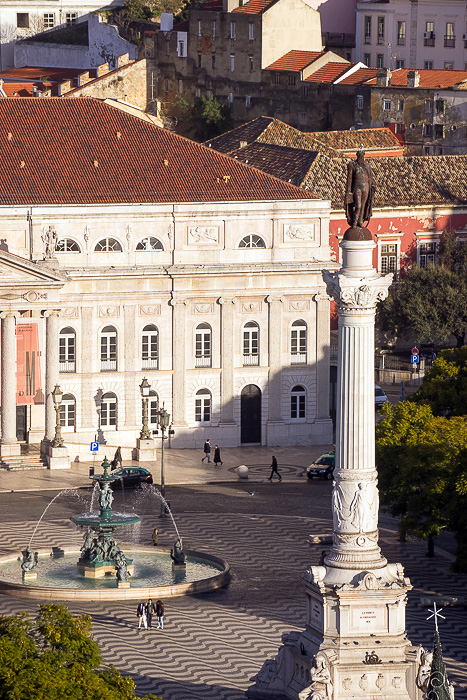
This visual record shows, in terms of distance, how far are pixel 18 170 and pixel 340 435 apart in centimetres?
5134

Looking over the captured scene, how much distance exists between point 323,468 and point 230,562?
19.4 metres

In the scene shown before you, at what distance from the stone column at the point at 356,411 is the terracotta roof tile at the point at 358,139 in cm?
7971

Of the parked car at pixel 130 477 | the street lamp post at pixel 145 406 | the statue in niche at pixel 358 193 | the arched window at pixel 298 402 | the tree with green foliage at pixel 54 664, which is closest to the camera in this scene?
the tree with green foliage at pixel 54 664

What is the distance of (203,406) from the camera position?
11838cm

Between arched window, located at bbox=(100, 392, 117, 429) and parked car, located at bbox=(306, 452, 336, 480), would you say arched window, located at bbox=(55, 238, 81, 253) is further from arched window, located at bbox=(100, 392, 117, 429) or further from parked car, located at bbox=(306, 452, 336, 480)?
parked car, located at bbox=(306, 452, 336, 480)

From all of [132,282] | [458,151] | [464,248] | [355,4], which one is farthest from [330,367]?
[355,4]

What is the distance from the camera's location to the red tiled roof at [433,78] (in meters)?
160

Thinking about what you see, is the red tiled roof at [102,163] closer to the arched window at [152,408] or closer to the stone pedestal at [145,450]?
the arched window at [152,408]

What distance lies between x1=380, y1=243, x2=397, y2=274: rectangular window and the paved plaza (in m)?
21.6

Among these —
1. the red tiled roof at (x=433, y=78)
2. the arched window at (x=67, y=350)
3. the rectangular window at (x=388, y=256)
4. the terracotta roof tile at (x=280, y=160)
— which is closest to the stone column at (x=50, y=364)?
the arched window at (x=67, y=350)

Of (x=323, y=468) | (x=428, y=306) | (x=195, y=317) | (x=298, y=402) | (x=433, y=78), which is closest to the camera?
(x=323, y=468)

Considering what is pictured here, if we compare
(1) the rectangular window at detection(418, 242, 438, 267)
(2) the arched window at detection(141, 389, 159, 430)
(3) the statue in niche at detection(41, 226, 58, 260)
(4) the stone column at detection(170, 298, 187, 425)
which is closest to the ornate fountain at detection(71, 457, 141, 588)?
(3) the statue in niche at detection(41, 226, 58, 260)

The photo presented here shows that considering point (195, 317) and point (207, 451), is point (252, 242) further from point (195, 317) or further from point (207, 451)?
point (207, 451)

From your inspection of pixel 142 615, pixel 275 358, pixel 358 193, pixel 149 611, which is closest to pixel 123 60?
pixel 275 358
